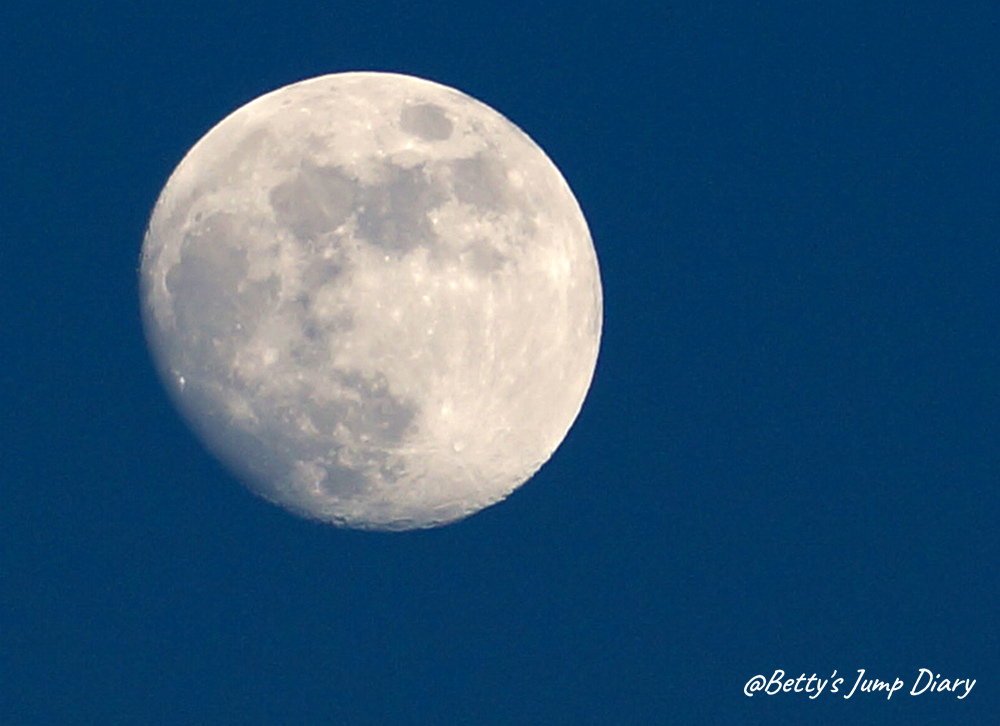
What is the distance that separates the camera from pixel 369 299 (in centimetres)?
1243

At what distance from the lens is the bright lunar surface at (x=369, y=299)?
41.1 feet

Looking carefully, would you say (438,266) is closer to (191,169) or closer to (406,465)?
(406,465)

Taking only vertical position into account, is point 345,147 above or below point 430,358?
above

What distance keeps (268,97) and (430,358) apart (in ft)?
12.4

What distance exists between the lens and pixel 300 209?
41.4ft

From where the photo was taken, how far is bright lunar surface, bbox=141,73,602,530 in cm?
1253

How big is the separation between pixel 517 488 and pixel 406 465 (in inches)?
75.4

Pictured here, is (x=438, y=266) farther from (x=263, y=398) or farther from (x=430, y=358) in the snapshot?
(x=263, y=398)

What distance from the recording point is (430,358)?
41.3 feet

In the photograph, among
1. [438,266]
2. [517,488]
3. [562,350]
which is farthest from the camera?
[517,488]

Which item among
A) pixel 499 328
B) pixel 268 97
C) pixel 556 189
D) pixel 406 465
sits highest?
pixel 268 97

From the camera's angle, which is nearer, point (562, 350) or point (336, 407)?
point (336, 407)

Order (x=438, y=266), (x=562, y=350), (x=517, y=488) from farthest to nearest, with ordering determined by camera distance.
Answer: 1. (x=517, y=488)
2. (x=562, y=350)
3. (x=438, y=266)

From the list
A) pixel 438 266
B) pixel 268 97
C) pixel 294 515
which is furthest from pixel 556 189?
pixel 294 515
